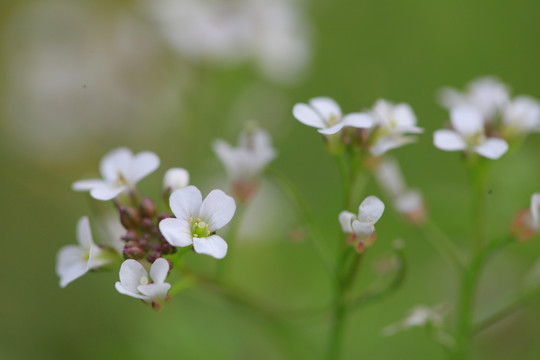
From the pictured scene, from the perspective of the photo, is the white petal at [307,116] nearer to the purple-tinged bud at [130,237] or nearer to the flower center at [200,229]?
the flower center at [200,229]

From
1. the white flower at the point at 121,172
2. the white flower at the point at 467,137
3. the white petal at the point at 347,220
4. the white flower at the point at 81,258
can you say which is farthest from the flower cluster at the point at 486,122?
the white flower at the point at 81,258

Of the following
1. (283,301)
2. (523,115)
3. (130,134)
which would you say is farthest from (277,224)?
(523,115)

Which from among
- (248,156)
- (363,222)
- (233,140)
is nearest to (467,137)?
(363,222)

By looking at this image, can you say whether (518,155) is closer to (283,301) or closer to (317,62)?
(283,301)

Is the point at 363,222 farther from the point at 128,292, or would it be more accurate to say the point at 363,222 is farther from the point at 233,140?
the point at 233,140

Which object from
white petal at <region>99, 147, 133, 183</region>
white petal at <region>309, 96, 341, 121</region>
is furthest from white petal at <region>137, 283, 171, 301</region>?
white petal at <region>309, 96, 341, 121</region>

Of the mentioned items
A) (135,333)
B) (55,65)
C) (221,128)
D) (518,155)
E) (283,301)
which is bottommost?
(135,333)
